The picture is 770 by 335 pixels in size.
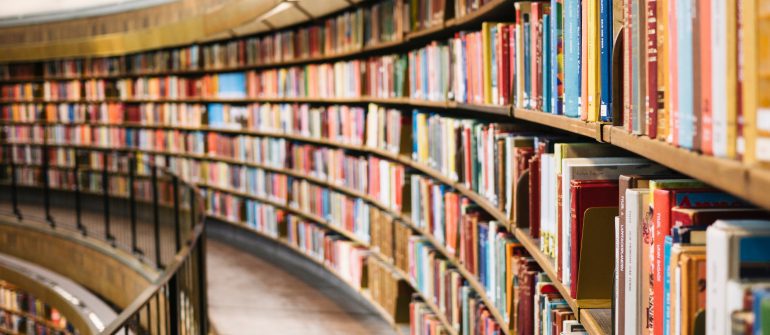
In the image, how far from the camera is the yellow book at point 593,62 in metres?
1.74

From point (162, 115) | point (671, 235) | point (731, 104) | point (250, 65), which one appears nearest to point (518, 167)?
point (671, 235)

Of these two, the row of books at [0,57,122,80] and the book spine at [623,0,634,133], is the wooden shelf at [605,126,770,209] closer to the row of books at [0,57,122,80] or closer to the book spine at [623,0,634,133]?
the book spine at [623,0,634,133]

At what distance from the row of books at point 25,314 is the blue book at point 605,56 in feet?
25.6

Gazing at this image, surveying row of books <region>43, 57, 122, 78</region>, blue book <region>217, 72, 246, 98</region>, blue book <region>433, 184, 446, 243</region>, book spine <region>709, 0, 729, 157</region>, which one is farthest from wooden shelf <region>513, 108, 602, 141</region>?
row of books <region>43, 57, 122, 78</region>

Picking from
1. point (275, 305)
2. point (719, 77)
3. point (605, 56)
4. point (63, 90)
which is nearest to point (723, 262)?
point (719, 77)

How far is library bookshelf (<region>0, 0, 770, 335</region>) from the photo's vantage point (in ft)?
4.06

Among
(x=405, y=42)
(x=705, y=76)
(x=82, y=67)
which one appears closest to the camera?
(x=705, y=76)

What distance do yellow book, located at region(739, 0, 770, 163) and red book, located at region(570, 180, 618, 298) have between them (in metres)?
0.83

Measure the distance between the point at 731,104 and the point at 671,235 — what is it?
0.31 m

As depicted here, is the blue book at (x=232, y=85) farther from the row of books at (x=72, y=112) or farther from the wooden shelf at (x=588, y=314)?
the wooden shelf at (x=588, y=314)

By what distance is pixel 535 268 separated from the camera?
8.12ft

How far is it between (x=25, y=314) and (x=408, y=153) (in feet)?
20.3

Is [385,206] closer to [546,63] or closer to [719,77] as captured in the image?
[546,63]

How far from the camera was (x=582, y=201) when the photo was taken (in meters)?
1.85
